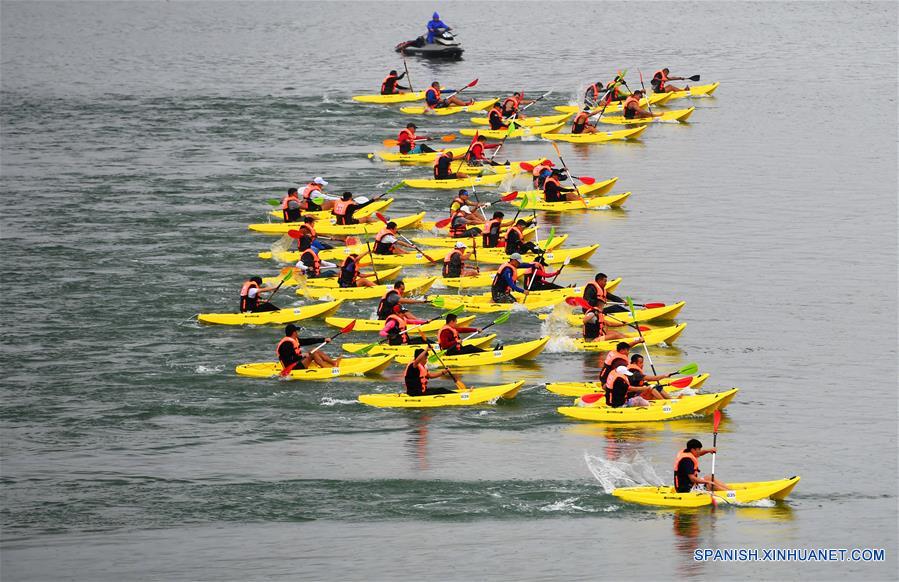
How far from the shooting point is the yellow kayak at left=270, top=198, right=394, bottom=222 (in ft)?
162

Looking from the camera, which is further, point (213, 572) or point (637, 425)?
point (637, 425)

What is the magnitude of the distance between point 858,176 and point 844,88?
21.0 m

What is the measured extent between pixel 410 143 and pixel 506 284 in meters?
19.7

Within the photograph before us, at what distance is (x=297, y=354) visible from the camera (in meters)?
34.9

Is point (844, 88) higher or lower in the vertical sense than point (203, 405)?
higher

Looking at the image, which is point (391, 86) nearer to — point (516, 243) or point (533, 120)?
point (533, 120)

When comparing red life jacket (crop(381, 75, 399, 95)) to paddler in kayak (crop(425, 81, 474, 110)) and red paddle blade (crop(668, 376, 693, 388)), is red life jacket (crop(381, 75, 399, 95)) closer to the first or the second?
paddler in kayak (crop(425, 81, 474, 110))

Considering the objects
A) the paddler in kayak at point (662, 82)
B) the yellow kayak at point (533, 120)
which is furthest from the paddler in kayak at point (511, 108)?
the paddler in kayak at point (662, 82)

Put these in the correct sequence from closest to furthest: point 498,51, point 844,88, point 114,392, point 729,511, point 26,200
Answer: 1. point 729,511
2. point 114,392
3. point 26,200
4. point 844,88
5. point 498,51

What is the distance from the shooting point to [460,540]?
89.2ft

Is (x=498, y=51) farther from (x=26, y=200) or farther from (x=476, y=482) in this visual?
(x=476, y=482)

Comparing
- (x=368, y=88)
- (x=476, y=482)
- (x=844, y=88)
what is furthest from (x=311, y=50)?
(x=476, y=482)

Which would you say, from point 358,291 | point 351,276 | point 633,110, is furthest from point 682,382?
point 633,110

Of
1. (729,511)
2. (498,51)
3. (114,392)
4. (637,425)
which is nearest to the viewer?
(729,511)
